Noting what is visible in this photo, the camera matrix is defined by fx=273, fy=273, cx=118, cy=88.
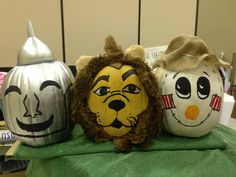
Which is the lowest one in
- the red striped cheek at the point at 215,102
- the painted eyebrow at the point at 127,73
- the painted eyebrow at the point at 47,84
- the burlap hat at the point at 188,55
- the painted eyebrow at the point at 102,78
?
the red striped cheek at the point at 215,102

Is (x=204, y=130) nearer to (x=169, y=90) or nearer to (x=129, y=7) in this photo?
(x=169, y=90)

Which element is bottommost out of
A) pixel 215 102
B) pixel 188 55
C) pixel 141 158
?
pixel 141 158

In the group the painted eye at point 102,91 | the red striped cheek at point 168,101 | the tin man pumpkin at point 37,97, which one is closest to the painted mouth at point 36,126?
the tin man pumpkin at point 37,97

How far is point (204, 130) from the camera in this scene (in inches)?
26.1

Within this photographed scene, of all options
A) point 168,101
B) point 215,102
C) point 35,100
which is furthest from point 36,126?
point 215,102

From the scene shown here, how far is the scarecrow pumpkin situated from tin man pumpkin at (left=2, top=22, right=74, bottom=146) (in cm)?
3

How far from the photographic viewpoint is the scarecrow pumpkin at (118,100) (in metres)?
0.61

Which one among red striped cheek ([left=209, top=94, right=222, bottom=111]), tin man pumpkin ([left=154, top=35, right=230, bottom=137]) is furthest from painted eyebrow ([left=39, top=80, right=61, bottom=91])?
red striped cheek ([left=209, top=94, right=222, bottom=111])

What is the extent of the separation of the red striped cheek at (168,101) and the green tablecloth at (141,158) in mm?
89

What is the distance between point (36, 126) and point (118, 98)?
0.64 ft

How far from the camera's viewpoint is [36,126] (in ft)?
2.00

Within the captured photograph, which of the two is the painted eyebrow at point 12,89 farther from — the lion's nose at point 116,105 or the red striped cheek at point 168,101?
the red striped cheek at point 168,101

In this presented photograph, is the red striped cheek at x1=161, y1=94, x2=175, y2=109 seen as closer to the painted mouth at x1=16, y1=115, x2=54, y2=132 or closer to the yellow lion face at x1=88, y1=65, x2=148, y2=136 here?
the yellow lion face at x1=88, y1=65, x2=148, y2=136

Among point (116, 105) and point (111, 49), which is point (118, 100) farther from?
point (111, 49)
